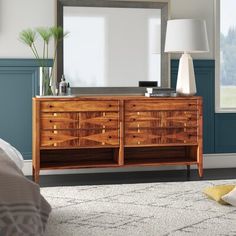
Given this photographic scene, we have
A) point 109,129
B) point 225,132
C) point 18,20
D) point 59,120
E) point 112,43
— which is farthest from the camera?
point 225,132

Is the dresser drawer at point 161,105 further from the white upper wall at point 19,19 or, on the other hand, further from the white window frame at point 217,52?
the white upper wall at point 19,19

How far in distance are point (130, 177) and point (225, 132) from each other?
1.08 meters

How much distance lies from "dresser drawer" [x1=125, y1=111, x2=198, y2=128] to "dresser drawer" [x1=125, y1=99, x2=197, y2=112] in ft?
0.11

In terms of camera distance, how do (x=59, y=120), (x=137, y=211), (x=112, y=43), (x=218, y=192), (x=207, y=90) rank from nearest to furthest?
(x=137, y=211) → (x=218, y=192) → (x=59, y=120) → (x=112, y=43) → (x=207, y=90)

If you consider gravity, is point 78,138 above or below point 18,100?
below

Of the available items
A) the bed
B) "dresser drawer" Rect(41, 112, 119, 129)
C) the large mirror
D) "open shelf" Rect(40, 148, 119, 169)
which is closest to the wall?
the large mirror

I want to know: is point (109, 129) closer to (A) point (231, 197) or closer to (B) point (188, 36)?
(B) point (188, 36)

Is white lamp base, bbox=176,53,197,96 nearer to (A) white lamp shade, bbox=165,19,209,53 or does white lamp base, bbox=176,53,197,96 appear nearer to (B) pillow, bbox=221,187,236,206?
(A) white lamp shade, bbox=165,19,209,53

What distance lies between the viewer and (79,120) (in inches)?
167

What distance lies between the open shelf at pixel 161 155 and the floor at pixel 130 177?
14 centimetres

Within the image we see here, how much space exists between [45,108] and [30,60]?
0.61 meters

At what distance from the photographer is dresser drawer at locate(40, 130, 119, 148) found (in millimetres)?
4207

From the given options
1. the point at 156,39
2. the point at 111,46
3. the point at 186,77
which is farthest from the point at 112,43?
the point at 186,77

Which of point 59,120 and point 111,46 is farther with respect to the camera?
point 111,46
